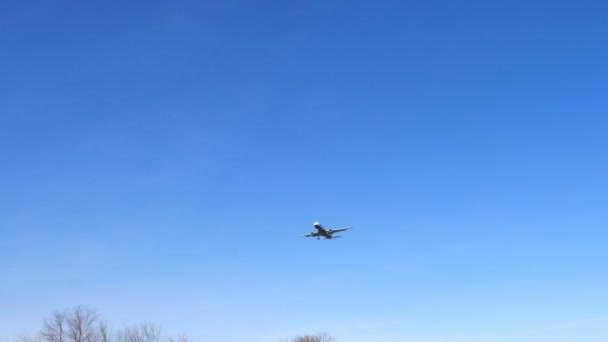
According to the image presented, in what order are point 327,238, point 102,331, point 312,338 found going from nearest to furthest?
1. point 327,238
2. point 102,331
3. point 312,338

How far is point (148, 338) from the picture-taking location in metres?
62.1

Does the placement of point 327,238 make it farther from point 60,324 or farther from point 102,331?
point 60,324

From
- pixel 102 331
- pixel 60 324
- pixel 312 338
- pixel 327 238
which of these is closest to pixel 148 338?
pixel 102 331

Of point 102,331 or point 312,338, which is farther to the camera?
point 312,338

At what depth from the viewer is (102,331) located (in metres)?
61.4

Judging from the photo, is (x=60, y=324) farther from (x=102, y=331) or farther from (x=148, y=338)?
(x=148, y=338)

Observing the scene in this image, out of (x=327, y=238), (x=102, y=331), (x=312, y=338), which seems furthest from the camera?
(x=312, y=338)

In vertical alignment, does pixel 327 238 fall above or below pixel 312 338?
above

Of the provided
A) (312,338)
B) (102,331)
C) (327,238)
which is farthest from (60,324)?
(312,338)

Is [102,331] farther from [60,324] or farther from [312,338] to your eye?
[312,338]

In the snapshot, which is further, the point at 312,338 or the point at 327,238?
the point at 312,338

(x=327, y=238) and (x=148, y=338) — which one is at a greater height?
(x=327, y=238)

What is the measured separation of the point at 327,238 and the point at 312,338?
55.5 meters

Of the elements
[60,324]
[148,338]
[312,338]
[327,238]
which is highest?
[327,238]
